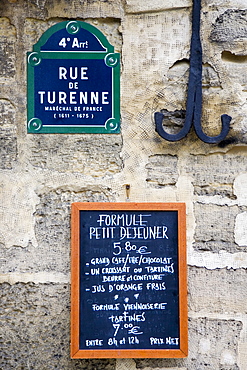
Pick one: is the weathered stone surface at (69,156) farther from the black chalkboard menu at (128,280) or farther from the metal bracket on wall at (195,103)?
the metal bracket on wall at (195,103)

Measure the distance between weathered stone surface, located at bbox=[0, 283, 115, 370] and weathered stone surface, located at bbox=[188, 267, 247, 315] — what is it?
483 mm

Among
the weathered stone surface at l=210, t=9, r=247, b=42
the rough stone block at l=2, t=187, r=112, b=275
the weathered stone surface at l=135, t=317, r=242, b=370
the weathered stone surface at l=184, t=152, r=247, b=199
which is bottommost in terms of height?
the weathered stone surface at l=135, t=317, r=242, b=370

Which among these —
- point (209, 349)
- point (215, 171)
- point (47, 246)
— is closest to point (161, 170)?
point (215, 171)

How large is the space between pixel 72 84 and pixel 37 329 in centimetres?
113

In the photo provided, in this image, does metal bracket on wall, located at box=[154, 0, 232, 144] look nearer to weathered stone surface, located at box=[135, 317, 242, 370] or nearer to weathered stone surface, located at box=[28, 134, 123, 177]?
weathered stone surface, located at box=[28, 134, 123, 177]

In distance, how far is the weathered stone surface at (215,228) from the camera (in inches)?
84.7

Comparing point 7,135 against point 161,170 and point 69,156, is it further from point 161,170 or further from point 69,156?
point 161,170

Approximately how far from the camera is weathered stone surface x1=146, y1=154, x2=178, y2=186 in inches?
85.7

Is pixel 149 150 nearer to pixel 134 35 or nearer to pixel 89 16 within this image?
pixel 134 35

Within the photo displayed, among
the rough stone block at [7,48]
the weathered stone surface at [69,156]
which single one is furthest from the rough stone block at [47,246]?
the rough stone block at [7,48]

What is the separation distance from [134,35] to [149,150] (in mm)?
542

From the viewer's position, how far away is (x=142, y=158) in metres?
2.18

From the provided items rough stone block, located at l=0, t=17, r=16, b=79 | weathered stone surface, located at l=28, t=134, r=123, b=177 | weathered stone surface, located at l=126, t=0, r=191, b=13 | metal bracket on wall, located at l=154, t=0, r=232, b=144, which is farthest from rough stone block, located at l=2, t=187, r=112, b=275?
weathered stone surface, located at l=126, t=0, r=191, b=13

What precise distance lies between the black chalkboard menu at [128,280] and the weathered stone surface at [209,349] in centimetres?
7
